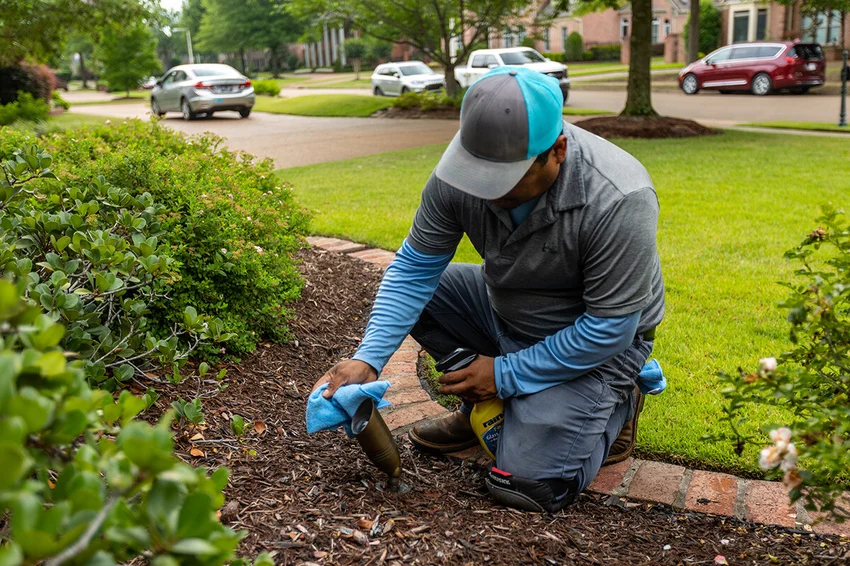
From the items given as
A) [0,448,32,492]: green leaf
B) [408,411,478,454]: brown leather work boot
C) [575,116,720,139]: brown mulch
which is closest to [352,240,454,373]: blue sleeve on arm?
[408,411,478,454]: brown leather work boot

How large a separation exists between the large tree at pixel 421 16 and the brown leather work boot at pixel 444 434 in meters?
17.4

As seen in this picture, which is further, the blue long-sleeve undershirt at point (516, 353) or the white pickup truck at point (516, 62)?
the white pickup truck at point (516, 62)

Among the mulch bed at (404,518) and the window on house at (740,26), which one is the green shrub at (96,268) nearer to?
the mulch bed at (404,518)

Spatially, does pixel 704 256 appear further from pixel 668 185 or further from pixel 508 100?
pixel 508 100

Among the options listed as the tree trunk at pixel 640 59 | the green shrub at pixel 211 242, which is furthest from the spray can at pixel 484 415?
the tree trunk at pixel 640 59

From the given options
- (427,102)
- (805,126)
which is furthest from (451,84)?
(805,126)

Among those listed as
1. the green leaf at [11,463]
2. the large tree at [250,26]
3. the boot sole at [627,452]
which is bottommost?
the boot sole at [627,452]

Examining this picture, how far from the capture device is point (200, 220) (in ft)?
11.1

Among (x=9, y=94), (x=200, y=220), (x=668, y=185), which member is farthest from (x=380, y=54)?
(x=200, y=220)

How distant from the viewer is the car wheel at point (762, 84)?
23594 millimetres

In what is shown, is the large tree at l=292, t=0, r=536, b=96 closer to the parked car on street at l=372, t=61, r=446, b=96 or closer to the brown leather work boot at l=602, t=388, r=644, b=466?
the parked car on street at l=372, t=61, r=446, b=96

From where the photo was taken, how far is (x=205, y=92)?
21.2 m

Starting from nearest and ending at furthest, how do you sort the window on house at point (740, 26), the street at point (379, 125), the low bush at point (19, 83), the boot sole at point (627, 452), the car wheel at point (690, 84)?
the boot sole at point (627, 452)
the street at point (379, 125)
the low bush at point (19, 83)
the car wheel at point (690, 84)
the window on house at point (740, 26)

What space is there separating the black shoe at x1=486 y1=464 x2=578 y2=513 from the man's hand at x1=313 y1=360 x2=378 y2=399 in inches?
20.8
